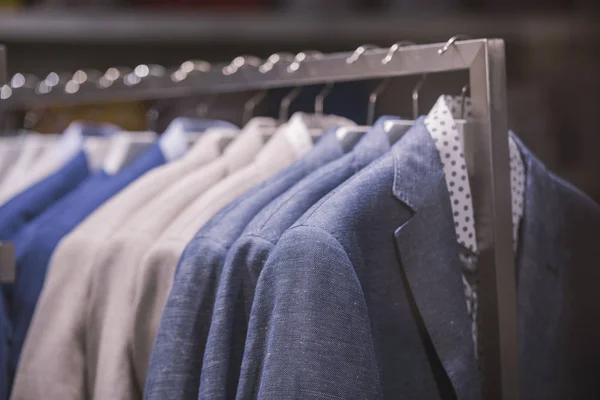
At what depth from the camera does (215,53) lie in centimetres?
226

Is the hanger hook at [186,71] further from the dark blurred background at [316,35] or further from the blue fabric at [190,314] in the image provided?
the dark blurred background at [316,35]

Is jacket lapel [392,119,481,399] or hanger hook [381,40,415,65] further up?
hanger hook [381,40,415,65]

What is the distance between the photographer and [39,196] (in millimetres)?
1019

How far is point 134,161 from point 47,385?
395 mm

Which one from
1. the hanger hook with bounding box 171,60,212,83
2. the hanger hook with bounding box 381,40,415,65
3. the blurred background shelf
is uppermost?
the blurred background shelf

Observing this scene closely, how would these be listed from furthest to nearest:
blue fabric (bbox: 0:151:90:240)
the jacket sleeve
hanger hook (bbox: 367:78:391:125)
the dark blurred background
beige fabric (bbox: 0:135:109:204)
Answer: the dark blurred background → beige fabric (bbox: 0:135:109:204) → blue fabric (bbox: 0:151:90:240) → hanger hook (bbox: 367:78:391:125) → the jacket sleeve

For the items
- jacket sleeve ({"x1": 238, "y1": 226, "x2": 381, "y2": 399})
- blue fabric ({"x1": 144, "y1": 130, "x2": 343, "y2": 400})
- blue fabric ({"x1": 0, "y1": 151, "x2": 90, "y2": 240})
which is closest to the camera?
jacket sleeve ({"x1": 238, "y1": 226, "x2": 381, "y2": 399})

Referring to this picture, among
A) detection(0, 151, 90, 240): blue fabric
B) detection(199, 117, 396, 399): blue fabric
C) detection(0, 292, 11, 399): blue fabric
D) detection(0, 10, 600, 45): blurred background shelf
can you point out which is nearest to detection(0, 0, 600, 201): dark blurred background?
detection(0, 10, 600, 45): blurred background shelf

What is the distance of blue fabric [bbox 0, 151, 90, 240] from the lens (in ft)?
3.19

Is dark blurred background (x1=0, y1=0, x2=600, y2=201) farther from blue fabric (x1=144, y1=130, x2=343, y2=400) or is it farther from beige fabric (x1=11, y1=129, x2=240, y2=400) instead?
blue fabric (x1=144, y1=130, x2=343, y2=400)

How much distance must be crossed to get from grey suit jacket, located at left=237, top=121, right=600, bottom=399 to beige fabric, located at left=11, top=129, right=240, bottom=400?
285 millimetres

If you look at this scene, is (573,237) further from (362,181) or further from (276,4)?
(276,4)

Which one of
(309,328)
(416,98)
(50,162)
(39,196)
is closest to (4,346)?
(39,196)

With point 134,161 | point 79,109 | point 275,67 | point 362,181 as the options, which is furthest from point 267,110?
point 362,181
